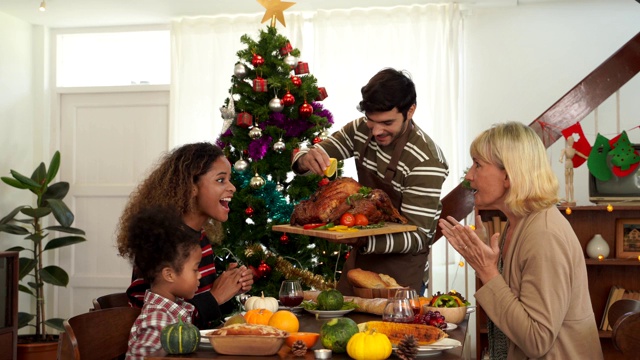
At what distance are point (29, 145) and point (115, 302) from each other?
16.5ft

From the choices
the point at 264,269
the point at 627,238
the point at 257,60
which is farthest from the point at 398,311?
the point at 627,238

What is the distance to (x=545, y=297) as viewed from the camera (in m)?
2.26

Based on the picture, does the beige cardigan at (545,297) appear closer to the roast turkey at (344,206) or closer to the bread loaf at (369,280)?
the bread loaf at (369,280)

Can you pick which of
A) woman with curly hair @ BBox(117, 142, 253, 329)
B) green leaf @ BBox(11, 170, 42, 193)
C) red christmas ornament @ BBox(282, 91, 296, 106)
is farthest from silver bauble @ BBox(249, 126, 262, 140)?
green leaf @ BBox(11, 170, 42, 193)

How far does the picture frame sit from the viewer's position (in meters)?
5.04

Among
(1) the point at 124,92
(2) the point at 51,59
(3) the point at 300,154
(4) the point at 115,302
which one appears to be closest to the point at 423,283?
(3) the point at 300,154

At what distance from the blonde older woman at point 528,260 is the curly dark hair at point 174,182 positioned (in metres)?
1.01

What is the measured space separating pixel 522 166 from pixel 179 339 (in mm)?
1140

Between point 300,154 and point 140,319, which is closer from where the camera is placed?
point 140,319

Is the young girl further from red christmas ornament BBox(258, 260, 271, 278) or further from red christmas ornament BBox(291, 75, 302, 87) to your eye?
red christmas ornament BBox(291, 75, 302, 87)

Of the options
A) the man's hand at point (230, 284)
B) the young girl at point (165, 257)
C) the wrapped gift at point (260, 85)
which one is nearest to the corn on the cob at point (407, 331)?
the young girl at point (165, 257)

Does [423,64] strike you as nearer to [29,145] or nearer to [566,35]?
[566,35]

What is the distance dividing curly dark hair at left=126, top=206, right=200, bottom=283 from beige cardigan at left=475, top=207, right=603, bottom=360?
0.89 m

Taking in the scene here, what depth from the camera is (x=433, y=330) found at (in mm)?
2133
